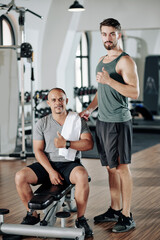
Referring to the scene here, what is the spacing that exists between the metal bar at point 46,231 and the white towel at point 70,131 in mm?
492

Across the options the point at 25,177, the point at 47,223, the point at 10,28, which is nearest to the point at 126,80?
the point at 25,177

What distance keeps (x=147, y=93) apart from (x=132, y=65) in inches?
305

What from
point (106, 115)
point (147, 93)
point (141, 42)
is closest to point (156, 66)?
point (147, 93)

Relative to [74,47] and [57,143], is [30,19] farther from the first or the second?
[57,143]

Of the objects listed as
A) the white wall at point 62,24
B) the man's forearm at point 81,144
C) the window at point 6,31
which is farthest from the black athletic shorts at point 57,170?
the window at point 6,31

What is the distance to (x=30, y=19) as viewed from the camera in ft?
23.8

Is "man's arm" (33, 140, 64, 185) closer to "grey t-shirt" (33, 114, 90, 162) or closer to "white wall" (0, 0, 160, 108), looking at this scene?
"grey t-shirt" (33, 114, 90, 162)

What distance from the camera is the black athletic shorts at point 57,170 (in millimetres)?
2743

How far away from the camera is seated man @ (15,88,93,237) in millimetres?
2658

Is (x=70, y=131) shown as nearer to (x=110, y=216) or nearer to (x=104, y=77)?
(x=104, y=77)

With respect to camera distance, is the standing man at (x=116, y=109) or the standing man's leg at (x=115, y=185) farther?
the standing man's leg at (x=115, y=185)

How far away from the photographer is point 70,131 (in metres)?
2.76

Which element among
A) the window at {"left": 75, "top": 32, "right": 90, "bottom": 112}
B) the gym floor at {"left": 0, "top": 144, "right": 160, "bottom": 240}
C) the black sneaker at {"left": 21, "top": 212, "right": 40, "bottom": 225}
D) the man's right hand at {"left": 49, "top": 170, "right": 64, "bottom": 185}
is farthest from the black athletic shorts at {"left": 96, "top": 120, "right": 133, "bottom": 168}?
the window at {"left": 75, "top": 32, "right": 90, "bottom": 112}

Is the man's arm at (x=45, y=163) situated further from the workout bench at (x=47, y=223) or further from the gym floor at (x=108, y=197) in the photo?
the gym floor at (x=108, y=197)
